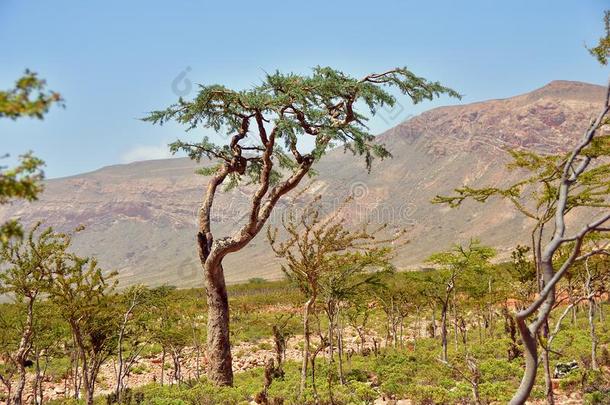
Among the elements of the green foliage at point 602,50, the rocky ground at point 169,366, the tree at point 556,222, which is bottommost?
the rocky ground at point 169,366

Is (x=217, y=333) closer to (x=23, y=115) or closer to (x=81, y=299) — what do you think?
(x=81, y=299)

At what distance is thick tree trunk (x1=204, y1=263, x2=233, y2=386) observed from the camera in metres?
15.3

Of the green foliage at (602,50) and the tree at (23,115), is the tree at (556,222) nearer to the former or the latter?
the green foliage at (602,50)

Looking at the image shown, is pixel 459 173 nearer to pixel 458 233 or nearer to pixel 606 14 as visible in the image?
pixel 458 233

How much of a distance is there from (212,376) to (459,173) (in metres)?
172

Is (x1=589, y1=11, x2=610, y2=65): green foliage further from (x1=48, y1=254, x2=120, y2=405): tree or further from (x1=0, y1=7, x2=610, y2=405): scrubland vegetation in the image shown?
(x1=48, y1=254, x2=120, y2=405): tree

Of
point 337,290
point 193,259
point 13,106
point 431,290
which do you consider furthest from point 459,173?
point 13,106

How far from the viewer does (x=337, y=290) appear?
16.5 m

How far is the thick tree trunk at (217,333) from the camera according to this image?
50.1ft

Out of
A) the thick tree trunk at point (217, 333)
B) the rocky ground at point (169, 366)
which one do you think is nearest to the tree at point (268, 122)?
the thick tree trunk at point (217, 333)

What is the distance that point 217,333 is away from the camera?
50.2ft

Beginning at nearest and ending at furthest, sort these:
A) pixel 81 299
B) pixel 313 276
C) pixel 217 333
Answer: pixel 313 276 → pixel 81 299 → pixel 217 333

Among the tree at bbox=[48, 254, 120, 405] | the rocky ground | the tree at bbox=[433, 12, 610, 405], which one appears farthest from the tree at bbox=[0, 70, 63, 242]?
the rocky ground

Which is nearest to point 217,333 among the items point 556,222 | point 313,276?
point 313,276
